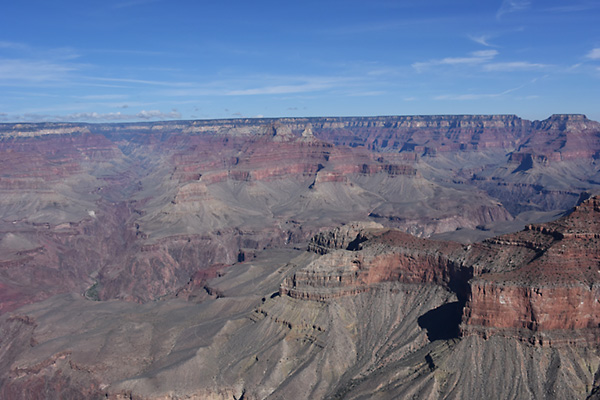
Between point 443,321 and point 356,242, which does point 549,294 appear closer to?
point 443,321

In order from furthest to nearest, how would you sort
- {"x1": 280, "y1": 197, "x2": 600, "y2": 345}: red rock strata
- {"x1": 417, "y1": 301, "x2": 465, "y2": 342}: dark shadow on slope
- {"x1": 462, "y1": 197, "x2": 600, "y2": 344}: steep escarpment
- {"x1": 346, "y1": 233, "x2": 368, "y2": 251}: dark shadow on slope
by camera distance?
{"x1": 346, "y1": 233, "x2": 368, "y2": 251}: dark shadow on slope < {"x1": 417, "y1": 301, "x2": 465, "y2": 342}: dark shadow on slope < {"x1": 280, "y1": 197, "x2": 600, "y2": 345}: red rock strata < {"x1": 462, "y1": 197, "x2": 600, "y2": 344}: steep escarpment

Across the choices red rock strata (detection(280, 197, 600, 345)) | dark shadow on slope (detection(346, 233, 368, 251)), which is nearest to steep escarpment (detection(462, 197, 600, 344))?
red rock strata (detection(280, 197, 600, 345))

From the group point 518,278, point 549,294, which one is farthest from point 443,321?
point 549,294

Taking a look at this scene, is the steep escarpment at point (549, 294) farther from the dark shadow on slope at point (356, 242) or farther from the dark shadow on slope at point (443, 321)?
the dark shadow on slope at point (356, 242)

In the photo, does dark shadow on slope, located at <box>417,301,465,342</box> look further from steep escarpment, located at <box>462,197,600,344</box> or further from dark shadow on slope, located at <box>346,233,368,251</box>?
dark shadow on slope, located at <box>346,233,368,251</box>

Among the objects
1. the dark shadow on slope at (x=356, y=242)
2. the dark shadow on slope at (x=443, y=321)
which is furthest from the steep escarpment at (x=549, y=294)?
the dark shadow on slope at (x=356, y=242)

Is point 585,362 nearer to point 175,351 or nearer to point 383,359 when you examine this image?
point 383,359

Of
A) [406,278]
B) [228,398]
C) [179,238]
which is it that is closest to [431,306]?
[406,278]

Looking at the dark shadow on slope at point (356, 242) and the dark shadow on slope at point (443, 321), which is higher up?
the dark shadow on slope at point (356, 242)
